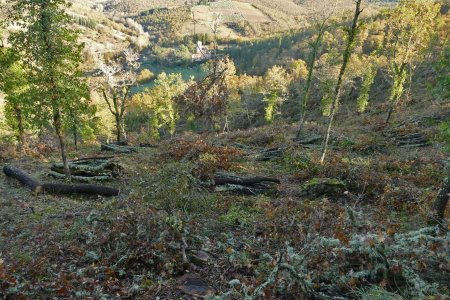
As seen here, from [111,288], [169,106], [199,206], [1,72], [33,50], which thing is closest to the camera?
[111,288]

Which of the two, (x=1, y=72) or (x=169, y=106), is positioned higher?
(x=1, y=72)

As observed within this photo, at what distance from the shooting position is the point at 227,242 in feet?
25.0

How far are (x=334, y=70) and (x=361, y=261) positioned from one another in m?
51.8

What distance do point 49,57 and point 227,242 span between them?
951 cm

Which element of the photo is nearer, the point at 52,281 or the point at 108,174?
the point at 52,281

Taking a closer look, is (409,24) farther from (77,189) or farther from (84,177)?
(77,189)

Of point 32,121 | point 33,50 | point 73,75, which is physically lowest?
point 32,121

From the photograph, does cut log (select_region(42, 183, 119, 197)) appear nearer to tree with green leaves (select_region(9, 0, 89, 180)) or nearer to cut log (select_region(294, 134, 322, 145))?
tree with green leaves (select_region(9, 0, 89, 180))

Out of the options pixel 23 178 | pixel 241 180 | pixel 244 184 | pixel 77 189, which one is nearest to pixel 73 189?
pixel 77 189

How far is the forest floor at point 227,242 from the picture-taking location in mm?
5047

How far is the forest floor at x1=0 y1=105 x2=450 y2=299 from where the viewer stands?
505 cm

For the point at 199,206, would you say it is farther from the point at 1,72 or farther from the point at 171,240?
the point at 1,72

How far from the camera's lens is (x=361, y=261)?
532 centimetres

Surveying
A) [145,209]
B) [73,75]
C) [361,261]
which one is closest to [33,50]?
[73,75]
